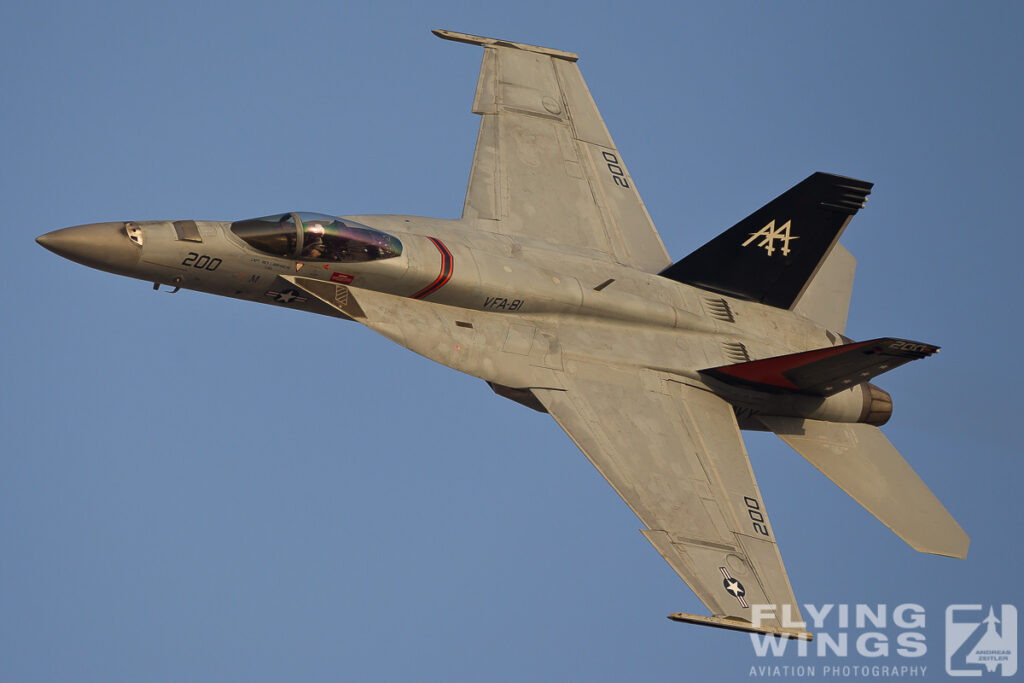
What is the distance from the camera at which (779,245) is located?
88.5ft

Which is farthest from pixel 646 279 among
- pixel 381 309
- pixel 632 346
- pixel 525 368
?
pixel 381 309

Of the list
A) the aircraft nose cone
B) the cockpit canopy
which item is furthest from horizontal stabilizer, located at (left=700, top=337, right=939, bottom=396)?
the aircraft nose cone

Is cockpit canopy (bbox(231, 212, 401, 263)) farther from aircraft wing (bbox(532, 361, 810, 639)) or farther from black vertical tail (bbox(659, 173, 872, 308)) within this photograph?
black vertical tail (bbox(659, 173, 872, 308))

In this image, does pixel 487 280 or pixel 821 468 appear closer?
pixel 487 280

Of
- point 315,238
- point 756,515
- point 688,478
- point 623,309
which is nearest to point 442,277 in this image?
point 315,238

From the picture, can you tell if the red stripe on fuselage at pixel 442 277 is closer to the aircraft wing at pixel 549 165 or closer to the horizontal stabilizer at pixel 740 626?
the aircraft wing at pixel 549 165

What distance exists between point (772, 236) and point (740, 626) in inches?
329

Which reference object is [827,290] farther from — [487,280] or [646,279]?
[487,280]

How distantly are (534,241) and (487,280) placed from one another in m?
2.32

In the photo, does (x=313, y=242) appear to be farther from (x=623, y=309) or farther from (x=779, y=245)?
(x=779, y=245)

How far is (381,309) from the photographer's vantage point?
78.0 ft

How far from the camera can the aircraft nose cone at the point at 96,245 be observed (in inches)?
858

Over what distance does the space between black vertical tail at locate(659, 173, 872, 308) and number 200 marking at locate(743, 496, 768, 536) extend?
14.6ft

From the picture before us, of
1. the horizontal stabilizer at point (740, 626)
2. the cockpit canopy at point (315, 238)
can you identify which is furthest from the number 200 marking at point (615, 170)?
the horizontal stabilizer at point (740, 626)
